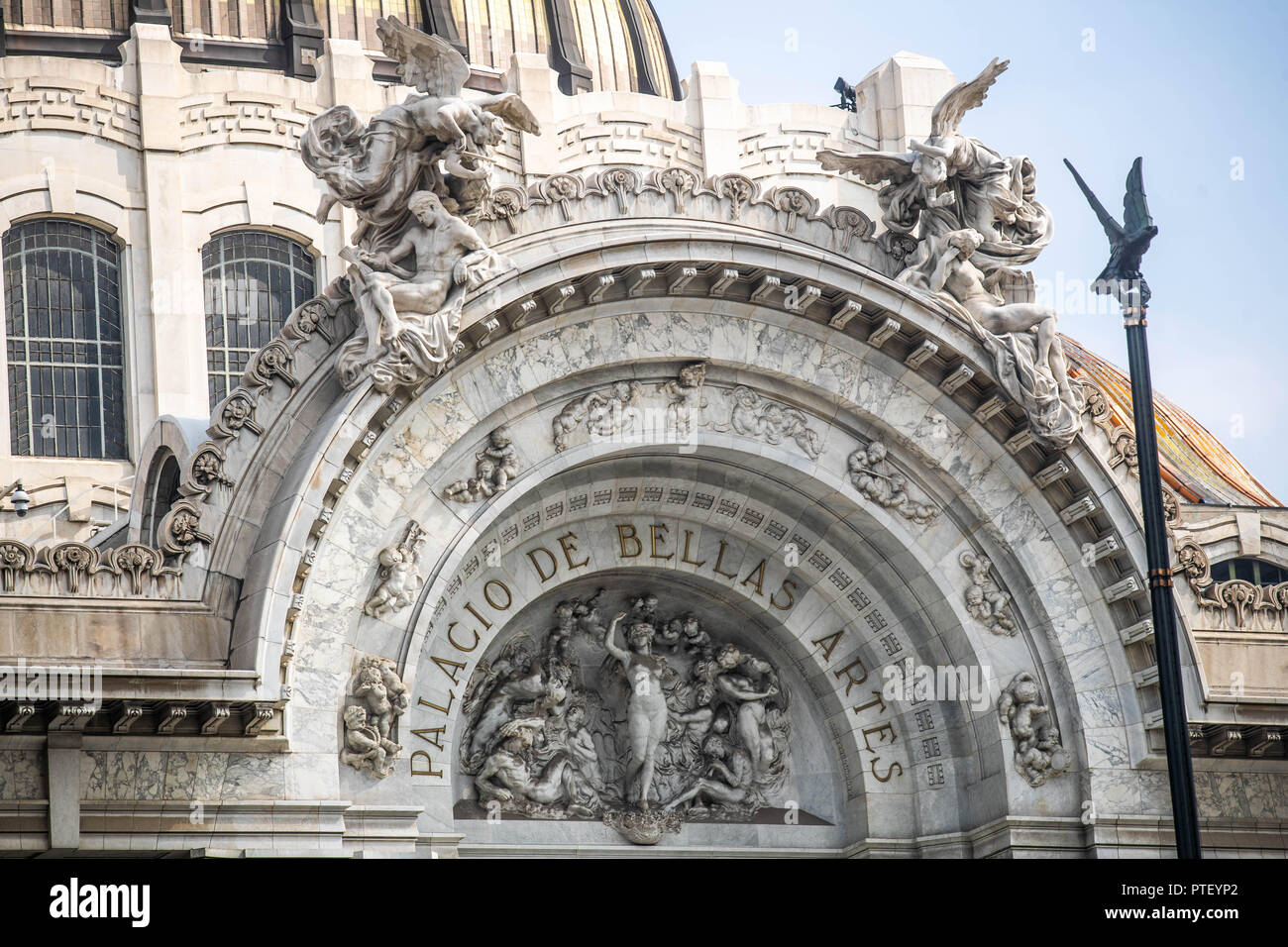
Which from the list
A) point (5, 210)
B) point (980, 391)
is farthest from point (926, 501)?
point (5, 210)

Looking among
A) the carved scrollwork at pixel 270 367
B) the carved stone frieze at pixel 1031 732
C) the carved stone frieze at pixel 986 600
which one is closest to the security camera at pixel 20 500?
Result: the carved scrollwork at pixel 270 367

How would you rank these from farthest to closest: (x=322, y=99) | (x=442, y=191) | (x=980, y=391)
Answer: (x=322, y=99) < (x=980, y=391) < (x=442, y=191)

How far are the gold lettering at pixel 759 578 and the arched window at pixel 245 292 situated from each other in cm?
1667

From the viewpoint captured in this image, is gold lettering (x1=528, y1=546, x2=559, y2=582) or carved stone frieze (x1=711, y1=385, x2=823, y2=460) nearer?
carved stone frieze (x1=711, y1=385, x2=823, y2=460)

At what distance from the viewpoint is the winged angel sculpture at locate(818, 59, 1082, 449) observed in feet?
87.9

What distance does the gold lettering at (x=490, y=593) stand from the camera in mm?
26500

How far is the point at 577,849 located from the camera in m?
26.6

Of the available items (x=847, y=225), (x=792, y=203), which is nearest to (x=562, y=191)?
(x=792, y=203)

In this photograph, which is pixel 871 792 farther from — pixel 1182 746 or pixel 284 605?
pixel 284 605

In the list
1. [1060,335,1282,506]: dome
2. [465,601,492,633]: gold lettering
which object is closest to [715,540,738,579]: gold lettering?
[465,601,492,633]: gold lettering

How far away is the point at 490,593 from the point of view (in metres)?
26.5

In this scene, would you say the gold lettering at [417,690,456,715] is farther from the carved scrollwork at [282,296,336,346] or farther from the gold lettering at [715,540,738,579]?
the carved scrollwork at [282,296,336,346]

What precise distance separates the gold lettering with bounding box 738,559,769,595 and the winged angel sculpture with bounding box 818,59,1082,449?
383cm
